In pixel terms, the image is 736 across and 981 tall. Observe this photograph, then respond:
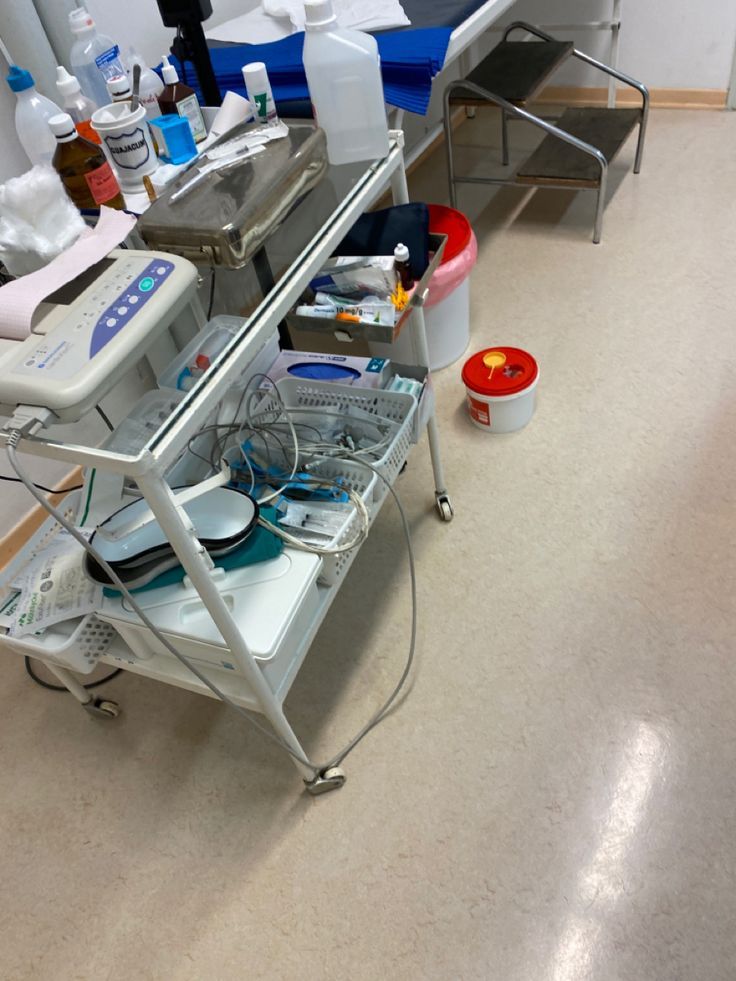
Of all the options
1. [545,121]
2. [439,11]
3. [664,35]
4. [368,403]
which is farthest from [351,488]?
[664,35]

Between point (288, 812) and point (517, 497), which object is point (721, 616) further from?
point (288, 812)

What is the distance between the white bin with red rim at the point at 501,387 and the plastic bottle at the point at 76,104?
37.1 inches

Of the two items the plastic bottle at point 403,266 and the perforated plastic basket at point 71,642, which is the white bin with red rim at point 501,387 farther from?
the perforated plastic basket at point 71,642

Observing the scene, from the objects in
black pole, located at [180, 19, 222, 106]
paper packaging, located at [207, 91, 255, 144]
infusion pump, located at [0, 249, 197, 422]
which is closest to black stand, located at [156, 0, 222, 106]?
black pole, located at [180, 19, 222, 106]

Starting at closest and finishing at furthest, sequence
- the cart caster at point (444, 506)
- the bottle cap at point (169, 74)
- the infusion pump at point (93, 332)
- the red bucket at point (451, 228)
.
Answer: the infusion pump at point (93, 332)
the bottle cap at point (169, 74)
the cart caster at point (444, 506)
the red bucket at point (451, 228)

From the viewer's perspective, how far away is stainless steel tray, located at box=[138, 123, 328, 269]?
3.03 feet

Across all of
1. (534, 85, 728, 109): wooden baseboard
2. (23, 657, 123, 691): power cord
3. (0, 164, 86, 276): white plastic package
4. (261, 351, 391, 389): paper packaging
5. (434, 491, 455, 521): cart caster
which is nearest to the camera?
(0, 164, 86, 276): white plastic package

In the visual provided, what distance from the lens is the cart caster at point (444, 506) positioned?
1567 millimetres

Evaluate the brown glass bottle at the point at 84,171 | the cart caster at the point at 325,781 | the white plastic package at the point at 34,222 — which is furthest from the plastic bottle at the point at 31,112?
the cart caster at the point at 325,781

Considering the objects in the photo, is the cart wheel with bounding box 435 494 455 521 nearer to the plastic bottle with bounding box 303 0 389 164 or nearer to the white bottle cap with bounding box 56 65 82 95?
the plastic bottle with bounding box 303 0 389 164

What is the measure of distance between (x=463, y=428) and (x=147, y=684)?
37.7 inches

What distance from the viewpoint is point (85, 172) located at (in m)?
1.00

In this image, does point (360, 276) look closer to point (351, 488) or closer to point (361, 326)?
point (361, 326)

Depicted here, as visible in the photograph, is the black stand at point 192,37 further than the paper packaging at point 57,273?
Yes
